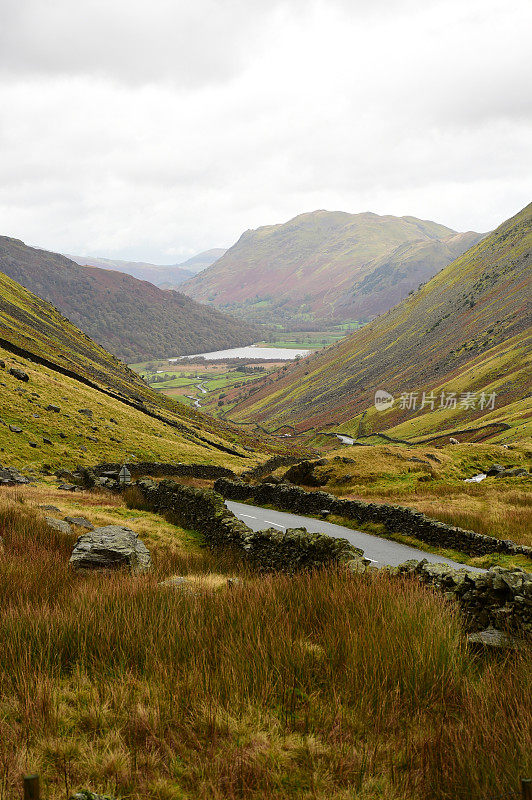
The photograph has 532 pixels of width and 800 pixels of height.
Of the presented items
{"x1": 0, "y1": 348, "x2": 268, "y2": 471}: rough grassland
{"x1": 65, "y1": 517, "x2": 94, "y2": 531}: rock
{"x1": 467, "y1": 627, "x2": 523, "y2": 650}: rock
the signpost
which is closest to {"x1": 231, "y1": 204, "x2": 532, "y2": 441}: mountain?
{"x1": 0, "y1": 348, "x2": 268, "y2": 471}: rough grassland

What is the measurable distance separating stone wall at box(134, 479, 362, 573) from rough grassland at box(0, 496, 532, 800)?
133 inches

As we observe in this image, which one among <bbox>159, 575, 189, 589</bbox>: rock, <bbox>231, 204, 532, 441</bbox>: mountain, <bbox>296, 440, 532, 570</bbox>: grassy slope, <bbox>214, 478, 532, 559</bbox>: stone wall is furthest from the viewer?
<bbox>231, 204, 532, 441</bbox>: mountain

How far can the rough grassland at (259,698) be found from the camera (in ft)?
11.5

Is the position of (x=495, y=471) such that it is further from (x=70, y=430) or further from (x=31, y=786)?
(x=31, y=786)

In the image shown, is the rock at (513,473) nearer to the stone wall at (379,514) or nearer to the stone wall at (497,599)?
the stone wall at (379,514)

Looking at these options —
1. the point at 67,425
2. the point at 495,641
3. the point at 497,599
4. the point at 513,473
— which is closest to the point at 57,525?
the point at 497,599

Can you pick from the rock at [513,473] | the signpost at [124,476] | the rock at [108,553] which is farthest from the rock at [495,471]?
the rock at [108,553]

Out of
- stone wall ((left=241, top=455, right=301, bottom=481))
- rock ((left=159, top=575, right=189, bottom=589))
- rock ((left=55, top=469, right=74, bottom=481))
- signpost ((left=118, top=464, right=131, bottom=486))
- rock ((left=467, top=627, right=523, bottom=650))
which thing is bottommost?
stone wall ((left=241, top=455, right=301, bottom=481))

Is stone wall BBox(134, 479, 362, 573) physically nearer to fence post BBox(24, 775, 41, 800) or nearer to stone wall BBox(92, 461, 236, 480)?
fence post BBox(24, 775, 41, 800)

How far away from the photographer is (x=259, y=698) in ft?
14.6

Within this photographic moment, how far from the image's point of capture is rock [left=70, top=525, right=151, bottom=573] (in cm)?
1079

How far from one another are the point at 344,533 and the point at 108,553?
48.7 feet

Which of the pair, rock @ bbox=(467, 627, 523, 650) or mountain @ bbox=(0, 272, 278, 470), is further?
mountain @ bbox=(0, 272, 278, 470)

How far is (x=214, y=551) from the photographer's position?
16828 mm
